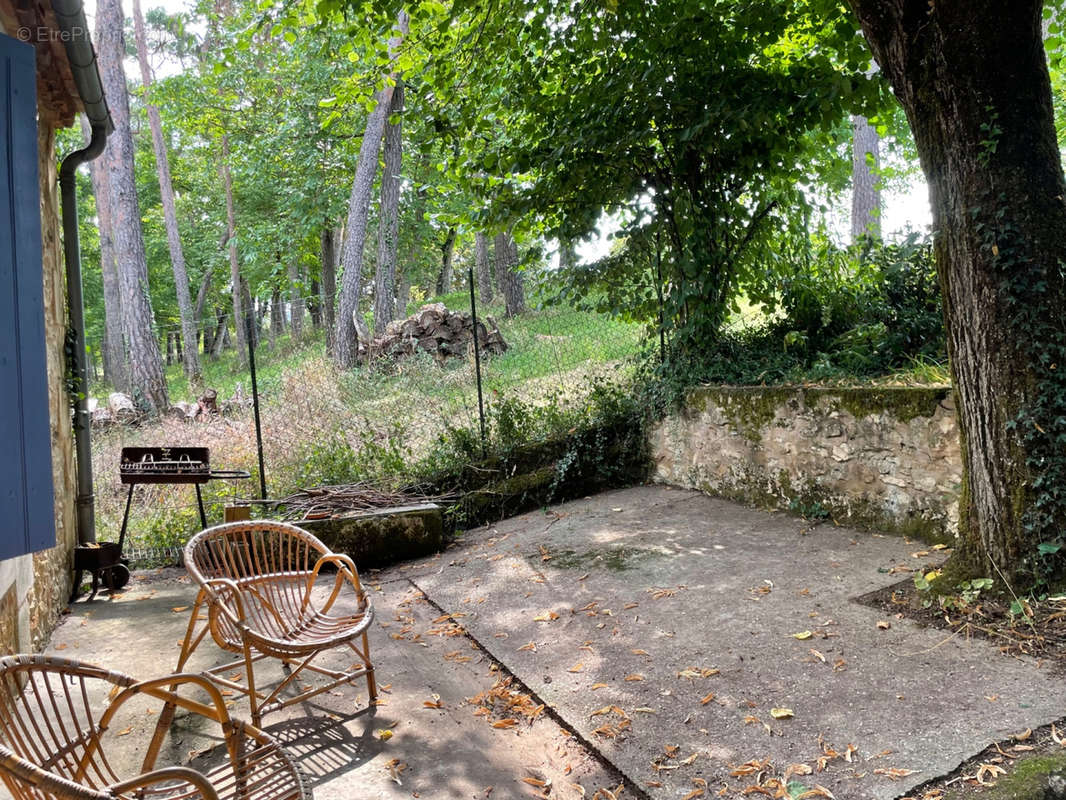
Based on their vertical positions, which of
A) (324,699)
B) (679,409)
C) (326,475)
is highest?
(679,409)

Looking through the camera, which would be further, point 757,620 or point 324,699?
point 757,620

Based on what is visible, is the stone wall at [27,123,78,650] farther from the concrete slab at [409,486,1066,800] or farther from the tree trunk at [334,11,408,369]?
the tree trunk at [334,11,408,369]

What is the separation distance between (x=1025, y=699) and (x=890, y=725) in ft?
1.96

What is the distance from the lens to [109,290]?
20562 mm

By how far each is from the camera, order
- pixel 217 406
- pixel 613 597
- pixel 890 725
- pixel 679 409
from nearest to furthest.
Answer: pixel 890 725 < pixel 613 597 < pixel 679 409 < pixel 217 406

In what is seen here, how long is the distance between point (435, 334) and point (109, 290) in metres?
12.5

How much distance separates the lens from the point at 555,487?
24.6ft

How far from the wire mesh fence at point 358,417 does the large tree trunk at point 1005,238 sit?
437 cm

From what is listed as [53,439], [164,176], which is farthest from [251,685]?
[164,176]

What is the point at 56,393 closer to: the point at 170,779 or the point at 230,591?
the point at 230,591

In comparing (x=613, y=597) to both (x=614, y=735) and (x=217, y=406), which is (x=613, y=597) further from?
(x=217, y=406)

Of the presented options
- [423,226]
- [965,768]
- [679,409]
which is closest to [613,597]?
[965,768]

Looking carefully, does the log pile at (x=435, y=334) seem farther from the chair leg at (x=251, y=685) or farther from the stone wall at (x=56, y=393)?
the chair leg at (x=251, y=685)

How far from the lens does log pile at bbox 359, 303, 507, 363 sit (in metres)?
12.5
